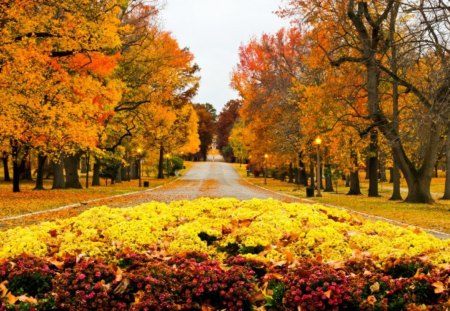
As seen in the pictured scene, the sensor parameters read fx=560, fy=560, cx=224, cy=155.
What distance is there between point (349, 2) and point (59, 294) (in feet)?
76.7

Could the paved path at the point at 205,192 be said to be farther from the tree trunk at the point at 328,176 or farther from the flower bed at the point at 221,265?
the flower bed at the point at 221,265

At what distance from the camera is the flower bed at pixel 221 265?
4.65 m

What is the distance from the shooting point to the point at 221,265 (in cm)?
552

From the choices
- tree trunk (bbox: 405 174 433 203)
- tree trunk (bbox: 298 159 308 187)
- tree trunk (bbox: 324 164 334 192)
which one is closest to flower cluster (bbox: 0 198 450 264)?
tree trunk (bbox: 405 174 433 203)

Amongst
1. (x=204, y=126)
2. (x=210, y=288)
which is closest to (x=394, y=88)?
(x=210, y=288)

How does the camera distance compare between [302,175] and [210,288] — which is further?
[302,175]

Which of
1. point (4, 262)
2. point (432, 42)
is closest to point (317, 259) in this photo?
point (4, 262)

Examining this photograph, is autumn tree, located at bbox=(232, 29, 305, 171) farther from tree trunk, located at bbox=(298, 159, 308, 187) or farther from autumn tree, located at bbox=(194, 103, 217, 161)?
autumn tree, located at bbox=(194, 103, 217, 161)

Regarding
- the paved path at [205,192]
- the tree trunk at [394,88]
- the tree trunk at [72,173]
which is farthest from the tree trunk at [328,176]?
the tree trunk at [72,173]

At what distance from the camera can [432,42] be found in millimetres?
20438

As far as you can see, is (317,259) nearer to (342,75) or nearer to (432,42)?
(432,42)

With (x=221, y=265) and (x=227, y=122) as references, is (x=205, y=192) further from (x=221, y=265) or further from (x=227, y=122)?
(x=227, y=122)

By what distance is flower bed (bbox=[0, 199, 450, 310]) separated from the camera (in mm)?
4652

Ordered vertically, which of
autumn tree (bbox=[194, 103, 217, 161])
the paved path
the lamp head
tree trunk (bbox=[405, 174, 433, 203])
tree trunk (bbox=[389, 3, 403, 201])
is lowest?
the paved path
